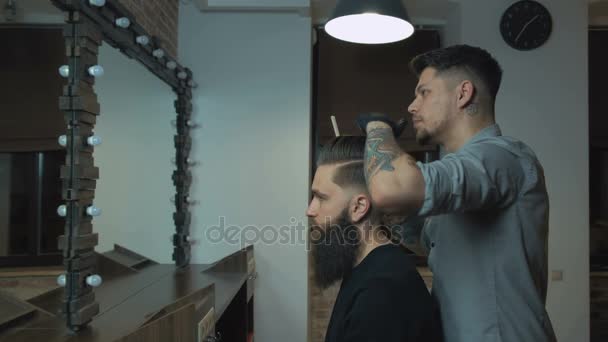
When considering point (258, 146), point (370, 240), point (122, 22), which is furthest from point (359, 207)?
point (258, 146)

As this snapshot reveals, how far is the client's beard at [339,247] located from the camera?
56.4 inches

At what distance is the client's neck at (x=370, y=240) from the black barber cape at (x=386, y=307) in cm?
5

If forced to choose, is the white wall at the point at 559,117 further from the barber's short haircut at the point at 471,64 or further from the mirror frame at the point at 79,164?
the mirror frame at the point at 79,164

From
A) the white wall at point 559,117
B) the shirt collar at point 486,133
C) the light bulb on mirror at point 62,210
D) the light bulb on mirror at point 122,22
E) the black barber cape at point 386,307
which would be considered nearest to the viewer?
the black barber cape at point 386,307

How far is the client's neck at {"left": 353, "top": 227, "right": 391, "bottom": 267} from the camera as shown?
55.3 inches

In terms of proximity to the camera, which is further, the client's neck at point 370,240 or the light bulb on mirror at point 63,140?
the light bulb on mirror at point 63,140

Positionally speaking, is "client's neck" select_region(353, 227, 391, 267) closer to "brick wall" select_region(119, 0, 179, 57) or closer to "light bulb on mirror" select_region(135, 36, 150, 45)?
"light bulb on mirror" select_region(135, 36, 150, 45)

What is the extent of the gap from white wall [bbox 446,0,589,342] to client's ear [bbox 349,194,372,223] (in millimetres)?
2818

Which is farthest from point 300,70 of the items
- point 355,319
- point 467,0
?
point 355,319

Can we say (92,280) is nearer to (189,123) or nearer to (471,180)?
(471,180)

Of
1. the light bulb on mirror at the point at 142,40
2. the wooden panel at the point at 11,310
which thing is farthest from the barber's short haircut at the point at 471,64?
the light bulb on mirror at the point at 142,40

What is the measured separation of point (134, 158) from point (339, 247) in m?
1.82

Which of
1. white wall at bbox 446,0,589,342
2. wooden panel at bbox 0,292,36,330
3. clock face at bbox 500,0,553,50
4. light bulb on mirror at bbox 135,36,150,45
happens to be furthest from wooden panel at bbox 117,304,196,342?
clock face at bbox 500,0,553,50

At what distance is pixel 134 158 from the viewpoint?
2.90 m
